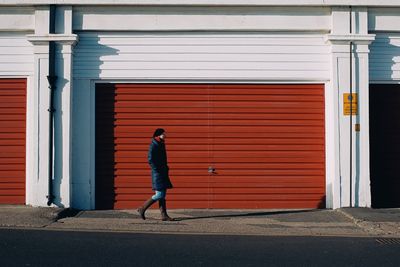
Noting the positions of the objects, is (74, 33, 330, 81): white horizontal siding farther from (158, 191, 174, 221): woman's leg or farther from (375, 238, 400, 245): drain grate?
(375, 238, 400, 245): drain grate

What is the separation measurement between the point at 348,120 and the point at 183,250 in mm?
5449

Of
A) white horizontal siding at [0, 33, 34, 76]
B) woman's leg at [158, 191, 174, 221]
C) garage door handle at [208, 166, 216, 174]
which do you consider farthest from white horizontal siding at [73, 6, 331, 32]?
woman's leg at [158, 191, 174, 221]

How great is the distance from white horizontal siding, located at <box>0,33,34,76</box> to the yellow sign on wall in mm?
6339

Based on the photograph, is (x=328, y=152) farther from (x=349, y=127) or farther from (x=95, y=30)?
(x=95, y=30)

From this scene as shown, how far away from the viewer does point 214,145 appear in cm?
1262

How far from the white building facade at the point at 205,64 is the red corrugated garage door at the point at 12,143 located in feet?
A: 0.09

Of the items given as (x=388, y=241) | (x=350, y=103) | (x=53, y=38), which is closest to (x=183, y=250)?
(x=388, y=241)

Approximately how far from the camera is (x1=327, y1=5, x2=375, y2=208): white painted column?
1239 cm

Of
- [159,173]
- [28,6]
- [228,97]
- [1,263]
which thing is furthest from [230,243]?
[28,6]

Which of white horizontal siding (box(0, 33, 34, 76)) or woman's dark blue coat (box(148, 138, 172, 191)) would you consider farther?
white horizontal siding (box(0, 33, 34, 76))

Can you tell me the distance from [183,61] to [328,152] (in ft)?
11.4

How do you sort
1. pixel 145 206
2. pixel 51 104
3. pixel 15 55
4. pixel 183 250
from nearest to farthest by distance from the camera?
pixel 183 250
pixel 145 206
pixel 51 104
pixel 15 55

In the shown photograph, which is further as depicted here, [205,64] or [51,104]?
[205,64]

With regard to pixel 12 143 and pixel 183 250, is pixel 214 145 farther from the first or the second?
pixel 183 250
